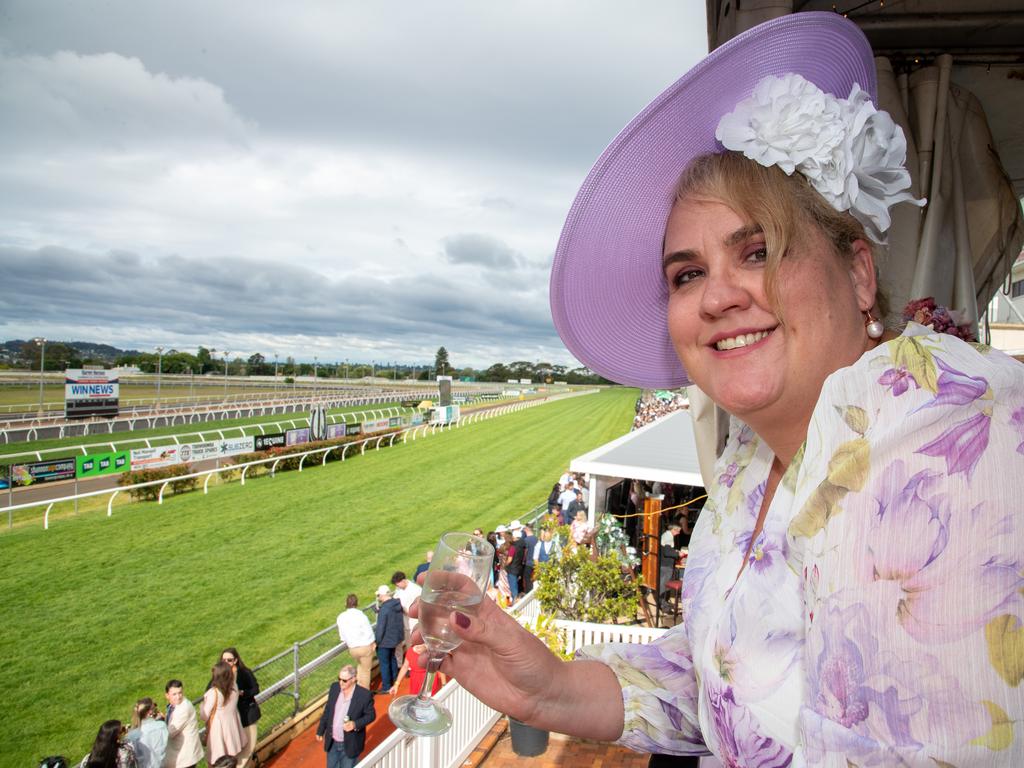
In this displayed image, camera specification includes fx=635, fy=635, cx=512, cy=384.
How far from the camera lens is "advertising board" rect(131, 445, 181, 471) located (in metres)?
23.0

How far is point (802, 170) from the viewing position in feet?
4.10

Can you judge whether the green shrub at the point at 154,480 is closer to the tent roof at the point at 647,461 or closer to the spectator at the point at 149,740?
the tent roof at the point at 647,461

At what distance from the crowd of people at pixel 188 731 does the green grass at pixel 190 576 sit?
11.5ft

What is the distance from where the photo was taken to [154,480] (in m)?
23.6

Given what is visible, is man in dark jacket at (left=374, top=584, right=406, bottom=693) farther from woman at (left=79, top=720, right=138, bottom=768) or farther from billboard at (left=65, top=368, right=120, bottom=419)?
billboard at (left=65, top=368, right=120, bottom=419)

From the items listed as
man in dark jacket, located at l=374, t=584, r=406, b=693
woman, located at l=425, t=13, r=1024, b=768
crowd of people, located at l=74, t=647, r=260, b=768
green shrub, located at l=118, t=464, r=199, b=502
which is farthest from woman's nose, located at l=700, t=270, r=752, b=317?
green shrub, located at l=118, t=464, r=199, b=502

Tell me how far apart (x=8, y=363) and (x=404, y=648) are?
402 ft

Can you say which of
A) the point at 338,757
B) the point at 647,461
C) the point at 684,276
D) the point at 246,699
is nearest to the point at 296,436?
the point at 647,461

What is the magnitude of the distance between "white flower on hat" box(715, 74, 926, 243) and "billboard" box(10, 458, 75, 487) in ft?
81.4

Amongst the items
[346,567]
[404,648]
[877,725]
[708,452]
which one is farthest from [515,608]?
[346,567]

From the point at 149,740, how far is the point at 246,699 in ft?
3.97

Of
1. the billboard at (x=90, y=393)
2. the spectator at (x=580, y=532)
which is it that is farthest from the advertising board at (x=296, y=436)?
the spectator at (x=580, y=532)

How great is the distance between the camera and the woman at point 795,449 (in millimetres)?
642

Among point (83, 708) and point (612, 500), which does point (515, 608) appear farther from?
point (612, 500)
